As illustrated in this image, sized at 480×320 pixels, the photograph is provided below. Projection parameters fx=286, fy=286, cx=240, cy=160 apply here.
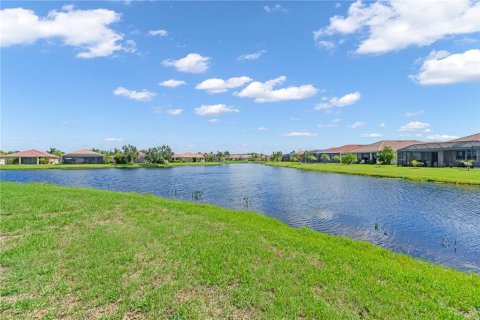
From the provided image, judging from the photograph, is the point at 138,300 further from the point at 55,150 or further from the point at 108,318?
the point at 55,150

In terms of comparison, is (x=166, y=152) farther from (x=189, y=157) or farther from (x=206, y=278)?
(x=206, y=278)

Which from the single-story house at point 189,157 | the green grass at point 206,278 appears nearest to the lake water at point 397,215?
the green grass at point 206,278

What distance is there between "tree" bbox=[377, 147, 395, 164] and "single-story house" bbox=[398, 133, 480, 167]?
77.1 inches

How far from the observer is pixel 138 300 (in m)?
5.75

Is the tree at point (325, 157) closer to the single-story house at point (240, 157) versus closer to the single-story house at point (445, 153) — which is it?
the single-story house at point (445, 153)

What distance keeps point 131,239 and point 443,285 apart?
8841 millimetres

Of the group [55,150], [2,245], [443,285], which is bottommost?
[443,285]

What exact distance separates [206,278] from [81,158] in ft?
373

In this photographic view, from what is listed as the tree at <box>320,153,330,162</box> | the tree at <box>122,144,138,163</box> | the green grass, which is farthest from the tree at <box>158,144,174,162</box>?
the green grass

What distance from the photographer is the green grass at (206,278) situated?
551 cm

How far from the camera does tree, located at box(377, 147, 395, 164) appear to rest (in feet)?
205

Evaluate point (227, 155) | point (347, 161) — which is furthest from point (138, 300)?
point (227, 155)

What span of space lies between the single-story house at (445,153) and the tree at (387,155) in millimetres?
1959

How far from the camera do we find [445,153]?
53.0 m
